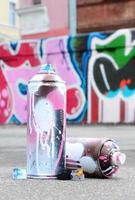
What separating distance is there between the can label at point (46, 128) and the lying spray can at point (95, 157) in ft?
0.62

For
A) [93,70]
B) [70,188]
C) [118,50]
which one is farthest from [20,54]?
[70,188]

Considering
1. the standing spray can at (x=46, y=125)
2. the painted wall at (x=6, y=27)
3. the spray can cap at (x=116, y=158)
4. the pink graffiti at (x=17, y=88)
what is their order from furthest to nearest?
the painted wall at (x=6, y=27), the pink graffiti at (x=17, y=88), the spray can cap at (x=116, y=158), the standing spray can at (x=46, y=125)

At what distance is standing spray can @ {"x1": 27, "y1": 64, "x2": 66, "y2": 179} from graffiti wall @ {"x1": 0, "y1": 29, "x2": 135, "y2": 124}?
32.5ft

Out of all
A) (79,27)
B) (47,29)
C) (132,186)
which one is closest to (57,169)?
(132,186)

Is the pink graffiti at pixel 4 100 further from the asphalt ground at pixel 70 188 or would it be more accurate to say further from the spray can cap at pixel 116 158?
the spray can cap at pixel 116 158

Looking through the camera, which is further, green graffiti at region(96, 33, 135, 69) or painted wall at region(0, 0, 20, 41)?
painted wall at region(0, 0, 20, 41)

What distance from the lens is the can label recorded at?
516 centimetres

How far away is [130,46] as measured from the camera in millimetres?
15102

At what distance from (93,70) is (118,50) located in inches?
31.9

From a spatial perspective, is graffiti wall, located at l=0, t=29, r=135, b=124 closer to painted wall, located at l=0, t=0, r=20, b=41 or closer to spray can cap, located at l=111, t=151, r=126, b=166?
spray can cap, located at l=111, t=151, r=126, b=166

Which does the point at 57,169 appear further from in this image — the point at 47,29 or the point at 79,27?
the point at 47,29

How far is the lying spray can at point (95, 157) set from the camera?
17.4ft

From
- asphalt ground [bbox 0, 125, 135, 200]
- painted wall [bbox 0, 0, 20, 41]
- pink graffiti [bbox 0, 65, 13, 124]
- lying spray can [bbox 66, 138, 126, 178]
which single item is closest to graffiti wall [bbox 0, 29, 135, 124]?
pink graffiti [bbox 0, 65, 13, 124]

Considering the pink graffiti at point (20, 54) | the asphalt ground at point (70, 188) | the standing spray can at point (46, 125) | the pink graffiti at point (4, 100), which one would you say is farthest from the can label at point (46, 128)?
the pink graffiti at point (4, 100)
